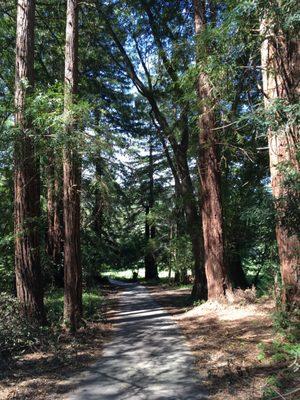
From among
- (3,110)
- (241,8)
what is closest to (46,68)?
(3,110)

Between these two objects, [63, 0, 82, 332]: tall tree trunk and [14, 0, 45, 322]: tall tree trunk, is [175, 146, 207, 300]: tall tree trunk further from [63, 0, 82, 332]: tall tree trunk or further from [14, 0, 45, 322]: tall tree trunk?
[14, 0, 45, 322]: tall tree trunk

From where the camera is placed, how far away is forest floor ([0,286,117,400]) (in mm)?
5500

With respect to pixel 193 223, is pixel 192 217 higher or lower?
higher

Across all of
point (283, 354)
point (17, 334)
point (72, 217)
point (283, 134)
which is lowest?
point (283, 354)

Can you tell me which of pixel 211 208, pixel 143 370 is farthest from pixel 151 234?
pixel 143 370

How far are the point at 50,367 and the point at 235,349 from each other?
Answer: 3.03 metres

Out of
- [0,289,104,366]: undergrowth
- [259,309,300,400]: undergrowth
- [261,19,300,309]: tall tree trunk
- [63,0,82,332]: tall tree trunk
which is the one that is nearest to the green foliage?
[0,289,104,366]: undergrowth

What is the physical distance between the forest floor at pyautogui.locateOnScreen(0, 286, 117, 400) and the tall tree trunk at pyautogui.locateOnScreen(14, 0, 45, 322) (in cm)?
103

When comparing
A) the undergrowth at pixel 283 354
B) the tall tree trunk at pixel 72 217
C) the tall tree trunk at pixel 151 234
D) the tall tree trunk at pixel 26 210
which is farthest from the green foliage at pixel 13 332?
the tall tree trunk at pixel 151 234

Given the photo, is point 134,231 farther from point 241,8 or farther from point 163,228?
point 241,8

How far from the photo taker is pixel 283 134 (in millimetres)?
6629

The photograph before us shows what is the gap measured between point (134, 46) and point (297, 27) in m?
12.7

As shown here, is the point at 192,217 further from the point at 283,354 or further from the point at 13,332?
the point at 283,354

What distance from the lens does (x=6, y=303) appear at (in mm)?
8133
